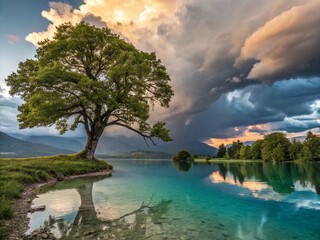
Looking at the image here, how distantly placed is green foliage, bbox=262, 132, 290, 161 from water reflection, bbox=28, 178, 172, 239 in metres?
125

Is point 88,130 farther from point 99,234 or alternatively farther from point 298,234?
point 298,234

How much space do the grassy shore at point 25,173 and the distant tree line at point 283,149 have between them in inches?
4241

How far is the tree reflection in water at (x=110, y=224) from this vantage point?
30.0 feet

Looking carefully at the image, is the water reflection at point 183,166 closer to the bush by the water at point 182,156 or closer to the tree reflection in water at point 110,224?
the tree reflection in water at point 110,224

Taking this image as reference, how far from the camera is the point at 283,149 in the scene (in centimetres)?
12731

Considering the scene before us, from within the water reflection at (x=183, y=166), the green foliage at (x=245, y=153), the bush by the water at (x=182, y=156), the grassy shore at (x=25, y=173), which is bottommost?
the grassy shore at (x=25, y=173)

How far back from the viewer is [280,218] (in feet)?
38.3

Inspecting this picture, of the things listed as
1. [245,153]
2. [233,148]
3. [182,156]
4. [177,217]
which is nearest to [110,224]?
[177,217]

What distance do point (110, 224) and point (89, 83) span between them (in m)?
25.9

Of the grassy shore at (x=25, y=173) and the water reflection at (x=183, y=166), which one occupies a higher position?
the water reflection at (x=183, y=166)

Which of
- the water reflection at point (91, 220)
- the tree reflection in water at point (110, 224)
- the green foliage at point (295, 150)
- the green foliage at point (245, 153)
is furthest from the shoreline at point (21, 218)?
the green foliage at point (245, 153)

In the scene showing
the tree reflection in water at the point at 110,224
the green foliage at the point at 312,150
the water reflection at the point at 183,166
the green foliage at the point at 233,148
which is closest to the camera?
the tree reflection in water at the point at 110,224

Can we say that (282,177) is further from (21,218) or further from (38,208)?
(21,218)

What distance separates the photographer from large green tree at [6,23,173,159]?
3372 cm
